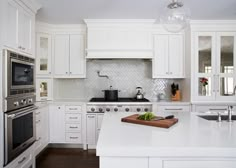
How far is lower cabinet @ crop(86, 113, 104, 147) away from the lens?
3621 mm

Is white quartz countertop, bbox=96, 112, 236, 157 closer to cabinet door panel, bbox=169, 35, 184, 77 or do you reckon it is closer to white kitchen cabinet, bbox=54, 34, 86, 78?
cabinet door panel, bbox=169, 35, 184, 77

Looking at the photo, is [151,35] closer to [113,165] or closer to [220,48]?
[220,48]

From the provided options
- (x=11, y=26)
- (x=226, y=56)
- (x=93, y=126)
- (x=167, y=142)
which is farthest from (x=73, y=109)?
(x=226, y=56)

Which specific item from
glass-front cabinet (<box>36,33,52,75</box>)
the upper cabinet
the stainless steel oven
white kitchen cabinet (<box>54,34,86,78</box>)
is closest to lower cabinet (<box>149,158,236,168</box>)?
the stainless steel oven

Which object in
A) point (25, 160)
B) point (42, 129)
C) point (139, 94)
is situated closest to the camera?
point (25, 160)

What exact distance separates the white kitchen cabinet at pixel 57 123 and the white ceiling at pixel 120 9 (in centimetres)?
165

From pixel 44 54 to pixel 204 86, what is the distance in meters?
3.11

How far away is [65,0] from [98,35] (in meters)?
1.08

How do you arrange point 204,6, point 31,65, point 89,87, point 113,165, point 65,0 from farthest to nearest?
point 89,87, point 204,6, point 65,0, point 31,65, point 113,165

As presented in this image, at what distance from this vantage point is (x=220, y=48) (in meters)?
3.59

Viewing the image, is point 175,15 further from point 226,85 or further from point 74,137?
point 74,137

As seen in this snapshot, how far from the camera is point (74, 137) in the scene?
371 cm

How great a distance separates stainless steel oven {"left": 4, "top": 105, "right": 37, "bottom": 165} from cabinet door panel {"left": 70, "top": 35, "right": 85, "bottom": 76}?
150 cm

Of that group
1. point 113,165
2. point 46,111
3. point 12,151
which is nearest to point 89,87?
point 46,111
